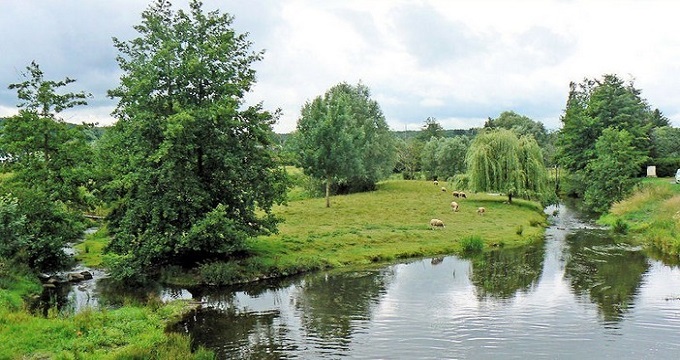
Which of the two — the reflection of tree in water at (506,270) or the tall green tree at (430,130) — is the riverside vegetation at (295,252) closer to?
the reflection of tree in water at (506,270)

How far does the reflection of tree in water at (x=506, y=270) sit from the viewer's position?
86.2ft

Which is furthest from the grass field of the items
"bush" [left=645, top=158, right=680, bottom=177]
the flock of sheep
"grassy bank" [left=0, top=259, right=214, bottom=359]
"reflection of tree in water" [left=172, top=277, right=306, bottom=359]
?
"bush" [left=645, top=158, right=680, bottom=177]

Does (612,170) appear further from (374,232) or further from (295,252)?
(295,252)

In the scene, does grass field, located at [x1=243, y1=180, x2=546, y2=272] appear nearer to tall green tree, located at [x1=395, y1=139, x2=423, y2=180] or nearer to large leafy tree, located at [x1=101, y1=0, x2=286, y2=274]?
large leafy tree, located at [x1=101, y1=0, x2=286, y2=274]

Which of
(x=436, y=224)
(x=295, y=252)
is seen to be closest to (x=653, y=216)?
(x=436, y=224)

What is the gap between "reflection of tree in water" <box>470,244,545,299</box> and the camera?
26.3 meters

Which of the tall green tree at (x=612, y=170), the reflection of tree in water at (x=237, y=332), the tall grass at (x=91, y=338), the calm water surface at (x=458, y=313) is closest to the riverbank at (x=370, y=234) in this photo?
the calm water surface at (x=458, y=313)

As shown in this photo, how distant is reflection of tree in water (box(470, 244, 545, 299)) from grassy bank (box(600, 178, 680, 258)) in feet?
26.7

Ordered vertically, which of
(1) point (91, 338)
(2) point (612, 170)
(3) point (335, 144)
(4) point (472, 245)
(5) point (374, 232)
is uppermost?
(3) point (335, 144)

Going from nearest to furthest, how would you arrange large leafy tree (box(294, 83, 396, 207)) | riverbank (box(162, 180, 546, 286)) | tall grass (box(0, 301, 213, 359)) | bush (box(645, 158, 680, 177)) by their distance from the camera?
tall grass (box(0, 301, 213, 359))
riverbank (box(162, 180, 546, 286))
large leafy tree (box(294, 83, 396, 207))
bush (box(645, 158, 680, 177))

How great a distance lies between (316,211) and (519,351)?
3711 centimetres

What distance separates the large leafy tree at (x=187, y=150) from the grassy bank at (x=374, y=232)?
2.24 m

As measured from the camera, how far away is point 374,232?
40844mm

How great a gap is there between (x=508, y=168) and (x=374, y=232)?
23833 millimetres
